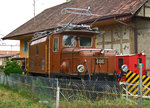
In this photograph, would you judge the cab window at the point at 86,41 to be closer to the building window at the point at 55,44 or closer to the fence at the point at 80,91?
the building window at the point at 55,44

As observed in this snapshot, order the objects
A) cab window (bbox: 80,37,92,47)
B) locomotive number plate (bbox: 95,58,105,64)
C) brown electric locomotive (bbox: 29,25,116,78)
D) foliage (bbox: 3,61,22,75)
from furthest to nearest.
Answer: foliage (bbox: 3,61,22,75) → cab window (bbox: 80,37,92,47) → locomotive number plate (bbox: 95,58,105,64) → brown electric locomotive (bbox: 29,25,116,78)

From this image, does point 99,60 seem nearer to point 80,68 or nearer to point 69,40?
point 80,68

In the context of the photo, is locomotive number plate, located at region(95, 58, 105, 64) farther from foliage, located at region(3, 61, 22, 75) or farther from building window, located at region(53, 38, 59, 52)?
foliage, located at region(3, 61, 22, 75)

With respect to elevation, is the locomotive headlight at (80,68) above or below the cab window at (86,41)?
below

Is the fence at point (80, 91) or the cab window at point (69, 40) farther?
the cab window at point (69, 40)

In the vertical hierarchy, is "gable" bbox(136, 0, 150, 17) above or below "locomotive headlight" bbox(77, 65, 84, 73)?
above

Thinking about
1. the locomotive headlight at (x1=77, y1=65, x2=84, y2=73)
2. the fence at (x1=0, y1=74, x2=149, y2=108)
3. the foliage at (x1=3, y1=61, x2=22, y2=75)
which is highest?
the locomotive headlight at (x1=77, y1=65, x2=84, y2=73)

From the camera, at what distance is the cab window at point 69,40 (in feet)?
34.7

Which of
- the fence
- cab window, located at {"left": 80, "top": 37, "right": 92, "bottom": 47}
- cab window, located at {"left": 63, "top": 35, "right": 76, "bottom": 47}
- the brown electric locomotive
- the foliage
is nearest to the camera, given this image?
the fence

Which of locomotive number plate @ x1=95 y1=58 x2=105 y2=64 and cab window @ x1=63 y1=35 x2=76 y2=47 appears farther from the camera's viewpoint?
cab window @ x1=63 y1=35 x2=76 y2=47

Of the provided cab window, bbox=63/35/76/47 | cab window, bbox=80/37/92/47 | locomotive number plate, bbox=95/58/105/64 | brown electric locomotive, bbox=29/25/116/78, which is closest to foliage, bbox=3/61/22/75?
brown electric locomotive, bbox=29/25/116/78

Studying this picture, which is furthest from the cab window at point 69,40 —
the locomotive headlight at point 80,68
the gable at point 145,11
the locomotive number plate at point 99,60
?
the gable at point 145,11

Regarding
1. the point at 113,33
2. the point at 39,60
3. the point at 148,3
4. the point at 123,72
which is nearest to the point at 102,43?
the point at 113,33

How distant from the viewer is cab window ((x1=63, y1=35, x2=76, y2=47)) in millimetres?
10570
